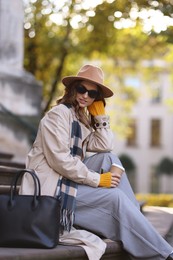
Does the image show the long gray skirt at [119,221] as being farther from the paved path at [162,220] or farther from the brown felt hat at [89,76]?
the paved path at [162,220]

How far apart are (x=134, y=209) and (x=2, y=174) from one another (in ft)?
6.88

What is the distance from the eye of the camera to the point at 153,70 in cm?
2641

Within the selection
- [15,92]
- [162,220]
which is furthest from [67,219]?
[15,92]

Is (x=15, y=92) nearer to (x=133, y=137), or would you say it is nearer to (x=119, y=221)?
(x=119, y=221)

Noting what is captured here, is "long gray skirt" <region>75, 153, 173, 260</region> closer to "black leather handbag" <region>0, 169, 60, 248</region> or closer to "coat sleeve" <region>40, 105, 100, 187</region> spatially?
"coat sleeve" <region>40, 105, 100, 187</region>

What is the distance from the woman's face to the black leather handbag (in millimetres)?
1079

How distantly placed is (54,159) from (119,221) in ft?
2.16

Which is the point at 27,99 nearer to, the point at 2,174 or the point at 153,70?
the point at 2,174

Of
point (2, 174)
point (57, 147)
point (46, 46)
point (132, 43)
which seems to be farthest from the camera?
point (132, 43)

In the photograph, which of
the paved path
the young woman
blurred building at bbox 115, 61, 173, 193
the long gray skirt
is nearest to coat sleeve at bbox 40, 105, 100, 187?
the young woman

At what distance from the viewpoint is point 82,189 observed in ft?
17.8

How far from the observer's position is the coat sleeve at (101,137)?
19.2 feet

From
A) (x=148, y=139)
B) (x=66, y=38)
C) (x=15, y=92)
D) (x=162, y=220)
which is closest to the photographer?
(x=162, y=220)

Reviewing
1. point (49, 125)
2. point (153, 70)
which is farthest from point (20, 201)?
point (153, 70)
